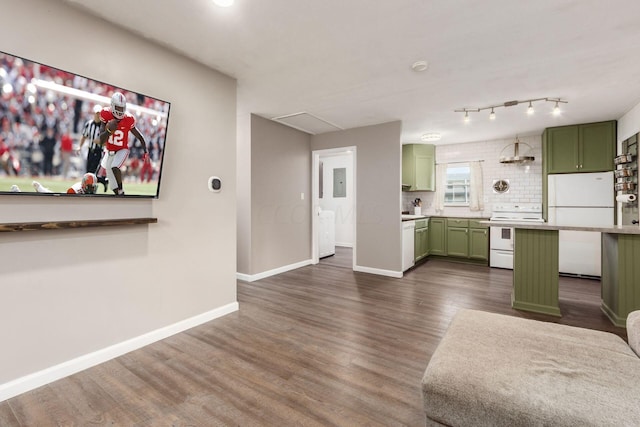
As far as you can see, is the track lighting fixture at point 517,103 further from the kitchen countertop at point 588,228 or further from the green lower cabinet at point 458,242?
the green lower cabinet at point 458,242

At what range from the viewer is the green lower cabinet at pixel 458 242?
5.75 meters

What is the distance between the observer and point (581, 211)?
464 centimetres

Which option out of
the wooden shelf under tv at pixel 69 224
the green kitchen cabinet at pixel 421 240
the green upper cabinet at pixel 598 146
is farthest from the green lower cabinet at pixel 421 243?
the wooden shelf under tv at pixel 69 224

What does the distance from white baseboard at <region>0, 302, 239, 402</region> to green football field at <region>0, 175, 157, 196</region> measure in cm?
117

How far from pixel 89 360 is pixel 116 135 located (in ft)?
5.34

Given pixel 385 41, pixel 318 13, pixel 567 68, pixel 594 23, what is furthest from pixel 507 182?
pixel 318 13

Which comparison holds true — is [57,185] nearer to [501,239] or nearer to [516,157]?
[501,239]

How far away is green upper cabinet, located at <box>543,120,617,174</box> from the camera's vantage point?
4488mm

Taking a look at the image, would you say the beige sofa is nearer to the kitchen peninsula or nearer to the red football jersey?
the kitchen peninsula

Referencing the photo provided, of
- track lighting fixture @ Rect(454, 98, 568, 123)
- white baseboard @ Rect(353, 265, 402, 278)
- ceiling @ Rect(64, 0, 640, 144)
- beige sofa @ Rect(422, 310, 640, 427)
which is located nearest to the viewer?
beige sofa @ Rect(422, 310, 640, 427)

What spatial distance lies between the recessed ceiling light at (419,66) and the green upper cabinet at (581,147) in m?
3.51

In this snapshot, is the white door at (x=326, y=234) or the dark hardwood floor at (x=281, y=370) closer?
the dark hardwood floor at (x=281, y=370)

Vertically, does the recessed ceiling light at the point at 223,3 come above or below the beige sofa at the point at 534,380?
above

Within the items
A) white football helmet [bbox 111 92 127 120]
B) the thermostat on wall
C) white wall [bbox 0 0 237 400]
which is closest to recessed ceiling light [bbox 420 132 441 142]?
white wall [bbox 0 0 237 400]
